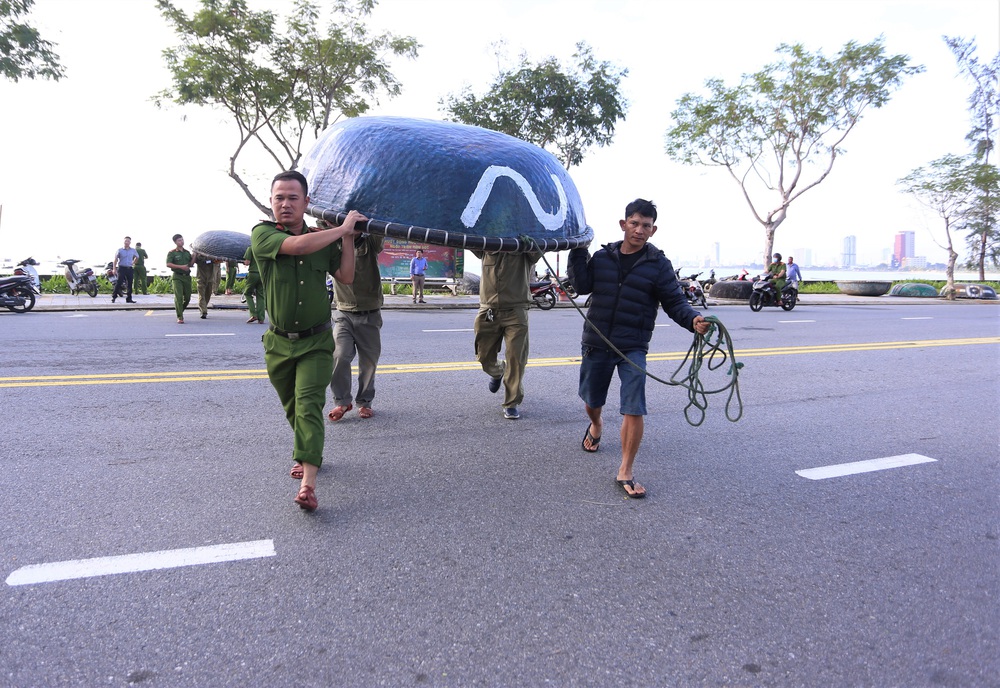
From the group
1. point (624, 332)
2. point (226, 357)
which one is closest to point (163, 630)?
point (624, 332)

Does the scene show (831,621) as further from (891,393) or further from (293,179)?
(891,393)

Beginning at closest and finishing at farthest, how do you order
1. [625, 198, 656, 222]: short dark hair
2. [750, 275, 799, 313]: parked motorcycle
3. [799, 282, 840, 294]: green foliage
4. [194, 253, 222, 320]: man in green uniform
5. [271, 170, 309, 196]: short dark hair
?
[271, 170, 309, 196]: short dark hair < [625, 198, 656, 222]: short dark hair < [194, 253, 222, 320]: man in green uniform < [750, 275, 799, 313]: parked motorcycle < [799, 282, 840, 294]: green foliage

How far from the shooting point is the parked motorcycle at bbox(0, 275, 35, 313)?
1269 centimetres

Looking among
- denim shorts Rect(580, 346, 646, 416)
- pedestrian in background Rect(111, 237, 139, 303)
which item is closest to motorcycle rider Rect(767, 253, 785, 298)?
denim shorts Rect(580, 346, 646, 416)

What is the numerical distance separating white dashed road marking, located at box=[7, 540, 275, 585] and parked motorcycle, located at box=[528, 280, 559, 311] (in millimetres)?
15008

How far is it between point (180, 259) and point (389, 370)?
246 inches

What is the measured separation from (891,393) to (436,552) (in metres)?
5.69

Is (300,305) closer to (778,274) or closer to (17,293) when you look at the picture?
(17,293)

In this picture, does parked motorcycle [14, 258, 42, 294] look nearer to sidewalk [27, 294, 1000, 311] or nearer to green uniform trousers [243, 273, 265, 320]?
sidewalk [27, 294, 1000, 311]

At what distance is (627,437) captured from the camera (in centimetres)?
364

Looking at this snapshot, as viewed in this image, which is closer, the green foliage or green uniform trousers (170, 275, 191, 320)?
green uniform trousers (170, 275, 191, 320)

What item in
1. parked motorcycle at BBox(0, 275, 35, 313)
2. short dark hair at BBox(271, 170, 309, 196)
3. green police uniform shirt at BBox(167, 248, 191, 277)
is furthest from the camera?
parked motorcycle at BBox(0, 275, 35, 313)

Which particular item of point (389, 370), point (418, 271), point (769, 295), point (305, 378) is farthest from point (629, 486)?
point (769, 295)

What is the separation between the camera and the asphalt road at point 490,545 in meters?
2.12
